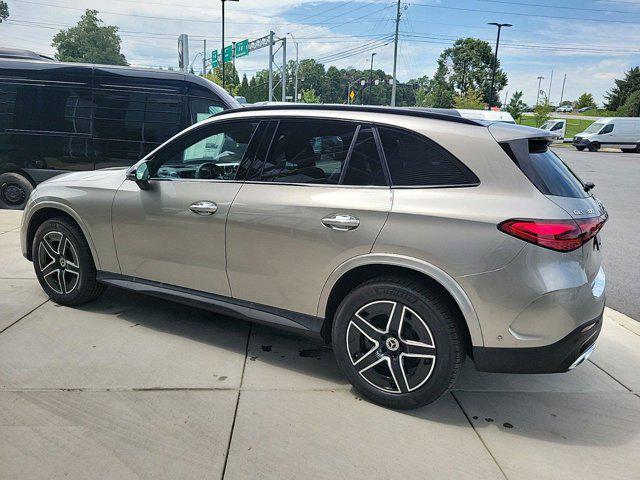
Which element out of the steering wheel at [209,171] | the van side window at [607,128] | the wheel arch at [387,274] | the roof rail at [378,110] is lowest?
the wheel arch at [387,274]

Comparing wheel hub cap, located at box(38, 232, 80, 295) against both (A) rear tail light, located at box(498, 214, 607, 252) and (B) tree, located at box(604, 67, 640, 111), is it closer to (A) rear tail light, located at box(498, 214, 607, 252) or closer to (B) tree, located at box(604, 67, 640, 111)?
(A) rear tail light, located at box(498, 214, 607, 252)

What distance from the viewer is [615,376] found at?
11.9ft

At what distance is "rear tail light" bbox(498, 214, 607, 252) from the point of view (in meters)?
2.57

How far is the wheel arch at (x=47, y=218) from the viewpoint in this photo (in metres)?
4.21

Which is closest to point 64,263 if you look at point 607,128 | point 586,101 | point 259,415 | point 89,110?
point 259,415

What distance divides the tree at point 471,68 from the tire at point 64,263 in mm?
75922

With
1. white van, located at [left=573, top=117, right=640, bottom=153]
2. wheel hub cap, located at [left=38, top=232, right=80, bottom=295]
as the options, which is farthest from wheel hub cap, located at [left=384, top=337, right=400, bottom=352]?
white van, located at [left=573, top=117, right=640, bottom=153]

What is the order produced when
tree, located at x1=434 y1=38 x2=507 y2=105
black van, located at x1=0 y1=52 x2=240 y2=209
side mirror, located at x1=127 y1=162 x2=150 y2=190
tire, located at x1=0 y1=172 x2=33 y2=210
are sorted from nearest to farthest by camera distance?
side mirror, located at x1=127 y1=162 x2=150 y2=190
black van, located at x1=0 y1=52 x2=240 y2=209
tire, located at x1=0 y1=172 x2=33 y2=210
tree, located at x1=434 y1=38 x2=507 y2=105

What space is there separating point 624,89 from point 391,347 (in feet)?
262

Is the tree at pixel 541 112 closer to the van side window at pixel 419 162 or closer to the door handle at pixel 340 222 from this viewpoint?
the van side window at pixel 419 162

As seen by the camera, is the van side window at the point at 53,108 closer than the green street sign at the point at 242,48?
Yes

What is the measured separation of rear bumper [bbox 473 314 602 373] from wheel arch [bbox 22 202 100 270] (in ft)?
10.4

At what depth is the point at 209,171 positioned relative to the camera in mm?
3775

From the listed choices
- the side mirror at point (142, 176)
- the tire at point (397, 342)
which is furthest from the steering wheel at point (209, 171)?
the tire at point (397, 342)
